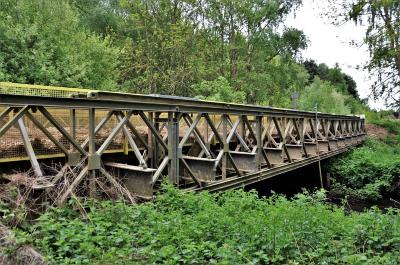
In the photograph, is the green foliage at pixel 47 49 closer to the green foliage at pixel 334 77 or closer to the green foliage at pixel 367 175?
the green foliage at pixel 367 175

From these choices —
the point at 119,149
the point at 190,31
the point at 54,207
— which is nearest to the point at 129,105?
the point at 119,149

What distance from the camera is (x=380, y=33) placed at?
19875mm

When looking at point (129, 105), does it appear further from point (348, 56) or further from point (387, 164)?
point (348, 56)

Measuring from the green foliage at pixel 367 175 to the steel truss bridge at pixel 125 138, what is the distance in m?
5.19

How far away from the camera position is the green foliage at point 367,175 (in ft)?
48.8

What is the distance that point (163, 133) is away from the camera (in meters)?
8.90

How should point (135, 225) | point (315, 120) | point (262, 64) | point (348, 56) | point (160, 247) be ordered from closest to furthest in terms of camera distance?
point (160, 247) < point (135, 225) < point (315, 120) < point (348, 56) < point (262, 64)

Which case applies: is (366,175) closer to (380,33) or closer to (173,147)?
(380,33)

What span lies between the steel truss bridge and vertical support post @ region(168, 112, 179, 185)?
17 millimetres

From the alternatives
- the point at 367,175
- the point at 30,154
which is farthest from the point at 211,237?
the point at 367,175

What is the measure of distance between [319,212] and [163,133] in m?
4.43

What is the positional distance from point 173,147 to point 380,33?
17.3 metres

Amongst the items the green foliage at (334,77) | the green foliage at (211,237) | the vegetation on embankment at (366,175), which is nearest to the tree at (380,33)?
the vegetation on embankment at (366,175)

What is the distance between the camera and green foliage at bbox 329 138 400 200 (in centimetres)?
1486
